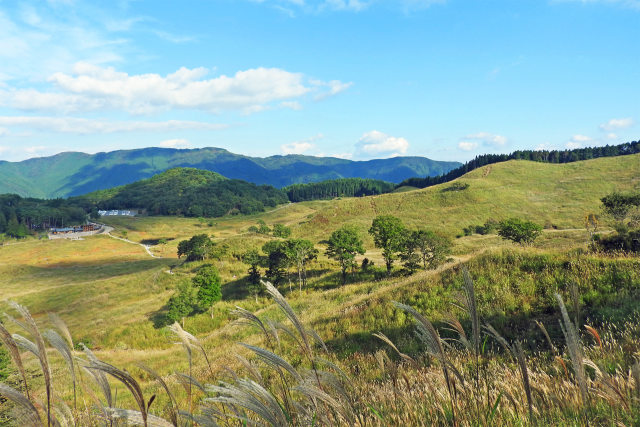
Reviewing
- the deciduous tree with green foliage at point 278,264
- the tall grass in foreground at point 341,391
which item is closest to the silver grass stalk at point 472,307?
the tall grass in foreground at point 341,391

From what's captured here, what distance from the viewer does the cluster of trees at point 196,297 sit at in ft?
113

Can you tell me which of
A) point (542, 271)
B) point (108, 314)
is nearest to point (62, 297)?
point (108, 314)

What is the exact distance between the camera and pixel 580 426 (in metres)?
2.40

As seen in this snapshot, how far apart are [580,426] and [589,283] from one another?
9.18 metres

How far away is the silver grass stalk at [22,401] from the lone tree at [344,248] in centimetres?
3998

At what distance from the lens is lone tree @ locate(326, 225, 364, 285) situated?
41.8 metres

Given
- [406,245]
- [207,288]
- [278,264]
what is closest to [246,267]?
[278,264]

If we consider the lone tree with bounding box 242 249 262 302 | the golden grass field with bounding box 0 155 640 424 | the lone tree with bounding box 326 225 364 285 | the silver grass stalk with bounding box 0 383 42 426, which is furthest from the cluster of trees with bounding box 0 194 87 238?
the silver grass stalk with bounding box 0 383 42 426

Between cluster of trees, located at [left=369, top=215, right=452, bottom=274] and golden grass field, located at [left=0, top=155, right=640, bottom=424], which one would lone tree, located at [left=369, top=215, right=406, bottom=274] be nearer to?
cluster of trees, located at [left=369, top=215, right=452, bottom=274]

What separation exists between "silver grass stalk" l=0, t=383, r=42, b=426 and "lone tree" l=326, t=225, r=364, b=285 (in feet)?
131

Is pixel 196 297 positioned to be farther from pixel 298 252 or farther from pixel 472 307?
pixel 472 307

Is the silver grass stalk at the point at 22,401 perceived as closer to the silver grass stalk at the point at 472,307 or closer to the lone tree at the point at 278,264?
the silver grass stalk at the point at 472,307

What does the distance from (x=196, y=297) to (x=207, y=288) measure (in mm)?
1550

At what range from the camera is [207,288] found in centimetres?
3691
